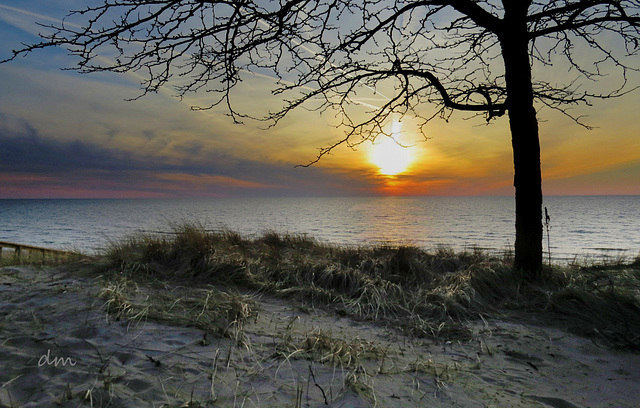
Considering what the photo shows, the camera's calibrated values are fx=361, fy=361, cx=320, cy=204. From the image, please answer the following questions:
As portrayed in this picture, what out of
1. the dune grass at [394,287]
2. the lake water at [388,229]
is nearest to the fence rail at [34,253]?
the lake water at [388,229]

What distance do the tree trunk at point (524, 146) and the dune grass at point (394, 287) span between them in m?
0.44

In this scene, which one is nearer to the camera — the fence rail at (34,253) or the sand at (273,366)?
the sand at (273,366)

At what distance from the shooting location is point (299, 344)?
298 centimetres

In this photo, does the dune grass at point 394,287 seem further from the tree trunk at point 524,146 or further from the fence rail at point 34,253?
the fence rail at point 34,253

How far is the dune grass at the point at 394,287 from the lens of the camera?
4.12m

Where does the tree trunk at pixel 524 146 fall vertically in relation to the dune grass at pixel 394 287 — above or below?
above

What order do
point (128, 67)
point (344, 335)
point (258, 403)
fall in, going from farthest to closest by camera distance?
point (128, 67)
point (344, 335)
point (258, 403)

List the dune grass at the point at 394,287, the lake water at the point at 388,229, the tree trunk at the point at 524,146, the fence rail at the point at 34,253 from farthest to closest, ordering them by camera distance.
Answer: the lake water at the point at 388,229
the fence rail at the point at 34,253
the tree trunk at the point at 524,146
the dune grass at the point at 394,287

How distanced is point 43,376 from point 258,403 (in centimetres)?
136

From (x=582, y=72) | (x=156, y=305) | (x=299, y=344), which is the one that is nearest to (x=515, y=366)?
(x=299, y=344)

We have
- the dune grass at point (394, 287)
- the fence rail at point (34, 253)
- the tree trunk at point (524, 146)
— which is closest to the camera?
the dune grass at point (394, 287)

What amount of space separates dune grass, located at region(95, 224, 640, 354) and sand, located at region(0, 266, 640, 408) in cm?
33

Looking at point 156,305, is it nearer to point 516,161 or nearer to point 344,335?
point 344,335

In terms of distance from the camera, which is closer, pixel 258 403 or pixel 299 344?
pixel 258 403
